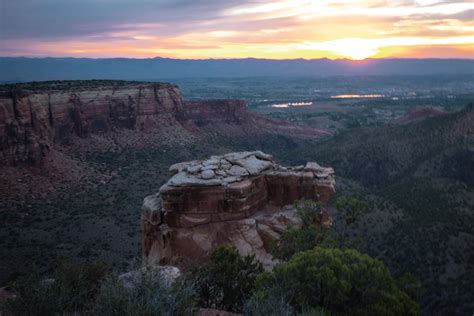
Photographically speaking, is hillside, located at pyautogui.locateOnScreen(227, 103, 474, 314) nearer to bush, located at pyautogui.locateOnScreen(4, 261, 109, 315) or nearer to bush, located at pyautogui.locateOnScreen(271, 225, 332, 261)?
bush, located at pyautogui.locateOnScreen(271, 225, 332, 261)

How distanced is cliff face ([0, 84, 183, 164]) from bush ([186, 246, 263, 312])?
34669 mm

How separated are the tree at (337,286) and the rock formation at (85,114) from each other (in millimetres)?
37769

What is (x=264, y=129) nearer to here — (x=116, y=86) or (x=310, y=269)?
(x=116, y=86)

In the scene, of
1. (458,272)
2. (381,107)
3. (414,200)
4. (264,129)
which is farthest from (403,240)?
(381,107)

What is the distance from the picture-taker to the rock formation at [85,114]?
4325 centimetres

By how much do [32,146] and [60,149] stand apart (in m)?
6.32

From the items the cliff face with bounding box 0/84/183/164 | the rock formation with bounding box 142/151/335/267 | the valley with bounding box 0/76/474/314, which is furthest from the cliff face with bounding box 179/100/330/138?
the rock formation with bounding box 142/151/335/267

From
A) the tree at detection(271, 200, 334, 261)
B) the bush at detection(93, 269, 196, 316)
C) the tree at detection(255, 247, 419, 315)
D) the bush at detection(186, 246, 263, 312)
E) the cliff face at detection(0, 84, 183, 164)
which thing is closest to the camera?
the bush at detection(93, 269, 196, 316)

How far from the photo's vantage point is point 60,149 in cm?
5031

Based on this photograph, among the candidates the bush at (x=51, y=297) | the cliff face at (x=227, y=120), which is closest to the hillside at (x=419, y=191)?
the cliff face at (x=227, y=120)

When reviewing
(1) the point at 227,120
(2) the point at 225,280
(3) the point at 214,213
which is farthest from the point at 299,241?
(1) the point at 227,120

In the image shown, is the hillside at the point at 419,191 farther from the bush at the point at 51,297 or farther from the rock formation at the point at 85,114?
the bush at the point at 51,297

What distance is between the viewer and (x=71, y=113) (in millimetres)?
53781

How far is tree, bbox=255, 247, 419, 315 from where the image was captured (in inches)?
495
